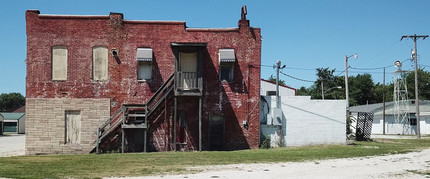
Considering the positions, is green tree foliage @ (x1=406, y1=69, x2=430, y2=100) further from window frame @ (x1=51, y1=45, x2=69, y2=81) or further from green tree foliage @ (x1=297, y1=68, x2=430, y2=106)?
window frame @ (x1=51, y1=45, x2=69, y2=81)

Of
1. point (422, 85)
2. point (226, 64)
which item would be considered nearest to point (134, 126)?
point (226, 64)

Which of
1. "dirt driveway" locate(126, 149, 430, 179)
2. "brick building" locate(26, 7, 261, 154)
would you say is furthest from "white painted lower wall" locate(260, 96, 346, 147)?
Answer: "dirt driveway" locate(126, 149, 430, 179)

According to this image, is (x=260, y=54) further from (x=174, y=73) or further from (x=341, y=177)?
(x=341, y=177)

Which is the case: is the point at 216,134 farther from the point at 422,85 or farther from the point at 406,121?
the point at 422,85

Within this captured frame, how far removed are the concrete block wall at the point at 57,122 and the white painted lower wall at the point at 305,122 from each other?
9677 millimetres

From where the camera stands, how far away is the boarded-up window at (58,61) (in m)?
26.1

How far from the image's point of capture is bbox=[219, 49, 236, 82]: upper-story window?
26.2m

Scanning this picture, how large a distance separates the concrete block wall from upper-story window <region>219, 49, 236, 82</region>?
22.3ft

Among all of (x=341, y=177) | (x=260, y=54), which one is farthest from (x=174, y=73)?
(x=341, y=177)

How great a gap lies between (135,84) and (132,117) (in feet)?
6.23

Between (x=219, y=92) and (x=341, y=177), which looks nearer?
(x=341, y=177)

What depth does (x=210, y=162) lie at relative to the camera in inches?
734

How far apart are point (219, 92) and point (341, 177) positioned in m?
13.5

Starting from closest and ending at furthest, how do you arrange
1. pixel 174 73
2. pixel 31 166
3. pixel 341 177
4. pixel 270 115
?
pixel 341 177
pixel 31 166
pixel 174 73
pixel 270 115
